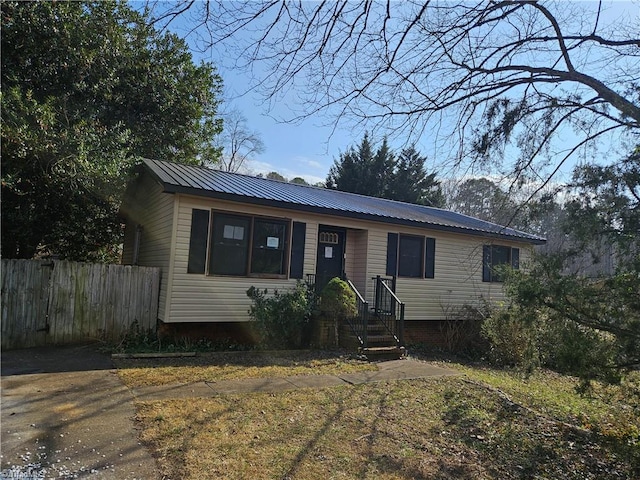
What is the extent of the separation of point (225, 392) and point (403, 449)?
2.44 meters

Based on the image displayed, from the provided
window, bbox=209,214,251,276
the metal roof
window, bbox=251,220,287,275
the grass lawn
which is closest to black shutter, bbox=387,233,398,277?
the metal roof

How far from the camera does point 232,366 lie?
7047 mm

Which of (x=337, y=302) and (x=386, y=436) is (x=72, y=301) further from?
(x=386, y=436)

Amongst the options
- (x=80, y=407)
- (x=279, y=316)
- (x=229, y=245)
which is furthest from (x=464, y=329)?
(x=80, y=407)

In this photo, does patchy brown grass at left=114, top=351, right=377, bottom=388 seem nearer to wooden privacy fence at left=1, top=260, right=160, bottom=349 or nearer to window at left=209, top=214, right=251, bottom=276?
wooden privacy fence at left=1, top=260, right=160, bottom=349

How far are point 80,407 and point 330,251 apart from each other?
7.28 metres

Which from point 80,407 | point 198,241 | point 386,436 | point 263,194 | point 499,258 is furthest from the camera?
point 499,258

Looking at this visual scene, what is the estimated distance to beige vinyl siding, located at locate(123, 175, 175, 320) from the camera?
28.5 ft

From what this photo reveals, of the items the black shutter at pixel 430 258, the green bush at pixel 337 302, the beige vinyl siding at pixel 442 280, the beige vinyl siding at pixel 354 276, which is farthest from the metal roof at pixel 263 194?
the green bush at pixel 337 302

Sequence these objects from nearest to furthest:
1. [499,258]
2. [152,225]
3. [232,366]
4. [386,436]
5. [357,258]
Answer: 1. [386,436]
2. [232,366]
3. [152,225]
4. [357,258]
5. [499,258]

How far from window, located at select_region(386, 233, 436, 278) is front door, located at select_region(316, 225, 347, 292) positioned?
1269 mm

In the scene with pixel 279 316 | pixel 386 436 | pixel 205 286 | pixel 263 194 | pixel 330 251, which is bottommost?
pixel 386 436

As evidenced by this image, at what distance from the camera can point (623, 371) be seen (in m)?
4.28

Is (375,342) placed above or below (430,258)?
below
